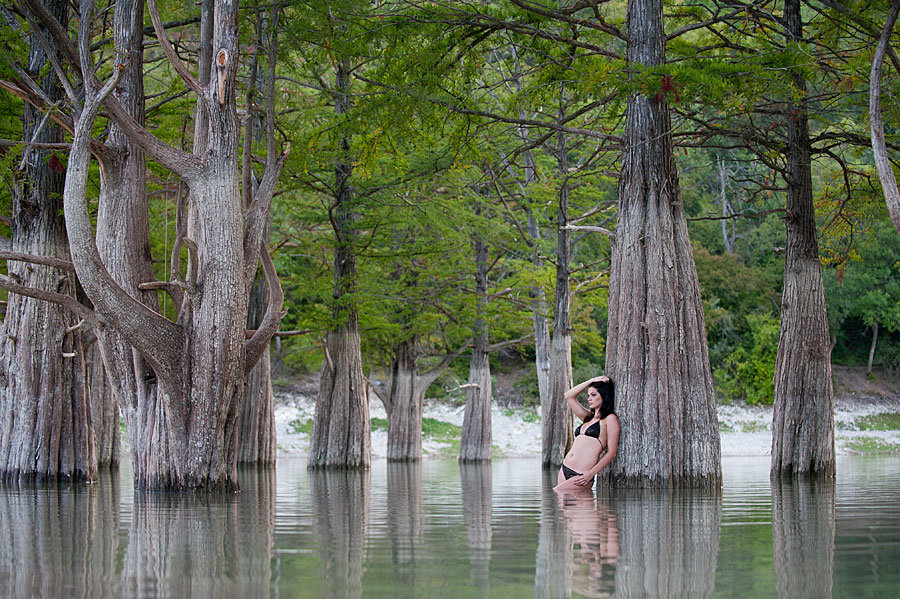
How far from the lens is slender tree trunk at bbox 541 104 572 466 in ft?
79.3

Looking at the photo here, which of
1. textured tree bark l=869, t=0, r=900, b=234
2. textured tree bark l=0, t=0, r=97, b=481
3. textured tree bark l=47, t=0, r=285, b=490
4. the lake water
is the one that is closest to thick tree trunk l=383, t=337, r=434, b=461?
textured tree bark l=0, t=0, r=97, b=481

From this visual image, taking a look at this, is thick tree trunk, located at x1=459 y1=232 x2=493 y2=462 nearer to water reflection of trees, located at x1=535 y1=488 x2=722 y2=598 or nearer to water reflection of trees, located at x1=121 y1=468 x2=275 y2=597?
water reflection of trees, located at x1=535 y1=488 x2=722 y2=598

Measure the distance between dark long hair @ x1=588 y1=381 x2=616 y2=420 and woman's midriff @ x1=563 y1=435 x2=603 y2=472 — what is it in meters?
0.33

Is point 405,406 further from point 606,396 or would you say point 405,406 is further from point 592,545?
point 592,545

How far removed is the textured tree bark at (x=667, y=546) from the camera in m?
4.25

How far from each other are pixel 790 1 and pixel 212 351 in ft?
34.4

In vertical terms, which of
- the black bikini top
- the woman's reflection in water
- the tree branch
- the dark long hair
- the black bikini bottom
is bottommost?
the black bikini bottom

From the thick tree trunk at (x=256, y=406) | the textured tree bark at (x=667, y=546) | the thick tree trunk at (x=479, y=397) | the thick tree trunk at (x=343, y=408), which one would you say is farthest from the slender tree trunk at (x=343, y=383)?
the textured tree bark at (x=667, y=546)

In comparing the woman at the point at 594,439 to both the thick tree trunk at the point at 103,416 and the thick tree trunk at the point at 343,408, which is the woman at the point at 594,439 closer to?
the thick tree trunk at the point at 343,408

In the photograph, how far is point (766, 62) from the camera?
11031 mm

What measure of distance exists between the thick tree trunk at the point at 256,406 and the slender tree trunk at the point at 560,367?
7042 millimetres

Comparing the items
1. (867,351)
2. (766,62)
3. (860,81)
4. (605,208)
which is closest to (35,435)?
(766,62)

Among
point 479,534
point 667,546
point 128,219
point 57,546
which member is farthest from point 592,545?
point 128,219

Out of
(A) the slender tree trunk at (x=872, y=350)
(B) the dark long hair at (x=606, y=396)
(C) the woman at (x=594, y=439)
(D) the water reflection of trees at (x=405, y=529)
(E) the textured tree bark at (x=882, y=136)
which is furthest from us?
(A) the slender tree trunk at (x=872, y=350)
